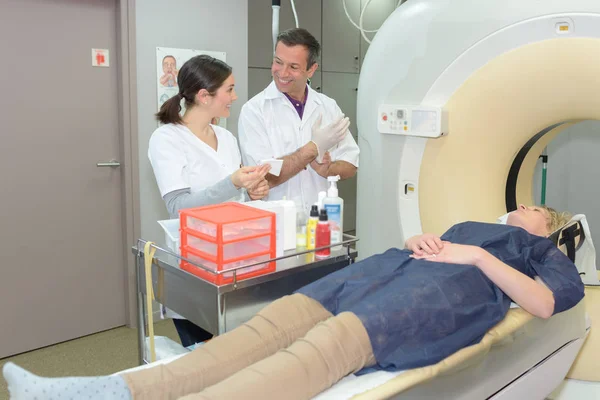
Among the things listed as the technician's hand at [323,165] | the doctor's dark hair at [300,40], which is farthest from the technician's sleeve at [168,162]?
the doctor's dark hair at [300,40]

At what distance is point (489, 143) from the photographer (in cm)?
216

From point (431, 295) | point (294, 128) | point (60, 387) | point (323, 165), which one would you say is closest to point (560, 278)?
point (431, 295)

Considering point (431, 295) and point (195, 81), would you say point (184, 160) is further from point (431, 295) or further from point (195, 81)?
point (431, 295)

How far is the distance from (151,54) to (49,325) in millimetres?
1528

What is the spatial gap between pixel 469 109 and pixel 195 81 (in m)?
1.01

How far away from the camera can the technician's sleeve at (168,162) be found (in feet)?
6.57

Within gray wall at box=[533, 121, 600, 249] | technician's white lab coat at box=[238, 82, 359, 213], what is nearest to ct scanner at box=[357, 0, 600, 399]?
technician's white lab coat at box=[238, 82, 359, 213]

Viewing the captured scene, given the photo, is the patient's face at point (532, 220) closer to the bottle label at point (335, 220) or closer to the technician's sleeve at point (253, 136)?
the bottle label at point (335, 220)

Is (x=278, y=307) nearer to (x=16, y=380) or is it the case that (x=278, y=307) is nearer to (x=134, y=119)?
(x=16, y=380)

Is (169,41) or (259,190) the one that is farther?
(169,41)

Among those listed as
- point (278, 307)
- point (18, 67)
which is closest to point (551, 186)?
point (278, 307)

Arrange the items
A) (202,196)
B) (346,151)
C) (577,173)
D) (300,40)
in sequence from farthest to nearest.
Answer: (577,173) → (346,151) → (300,40) → (202,196)

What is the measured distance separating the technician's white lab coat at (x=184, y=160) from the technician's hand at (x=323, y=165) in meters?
0.36

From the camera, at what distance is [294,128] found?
2.53 metres
